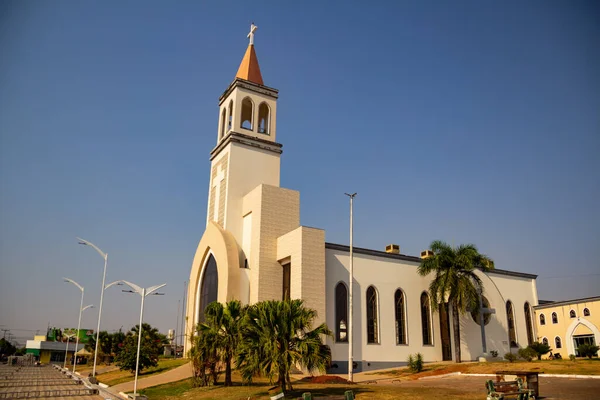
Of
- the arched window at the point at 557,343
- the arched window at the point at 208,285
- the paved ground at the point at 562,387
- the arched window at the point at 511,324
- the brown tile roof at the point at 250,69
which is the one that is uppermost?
the brown tile roof at the point at 250,69

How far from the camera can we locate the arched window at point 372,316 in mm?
38875

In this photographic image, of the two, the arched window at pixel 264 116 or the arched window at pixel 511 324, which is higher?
the arched window at pixel 264 116

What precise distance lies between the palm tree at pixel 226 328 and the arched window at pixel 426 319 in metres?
20.1

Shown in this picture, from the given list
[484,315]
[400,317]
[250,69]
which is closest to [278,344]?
[400,317]

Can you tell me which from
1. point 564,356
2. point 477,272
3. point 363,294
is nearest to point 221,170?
point 363,294

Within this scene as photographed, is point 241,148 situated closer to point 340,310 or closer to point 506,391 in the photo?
point 340,310

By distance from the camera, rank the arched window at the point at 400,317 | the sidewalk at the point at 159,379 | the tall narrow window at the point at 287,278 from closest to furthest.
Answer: the sidewalk at the point at 159,379 → the tall narrow window at the point at 287,278 → the arched window at the point at 400,317

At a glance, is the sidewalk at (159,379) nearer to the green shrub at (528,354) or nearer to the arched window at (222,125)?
the arched window at (222,125)

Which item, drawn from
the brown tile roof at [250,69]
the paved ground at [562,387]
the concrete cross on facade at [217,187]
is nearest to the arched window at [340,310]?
the paved ground at [562,387]

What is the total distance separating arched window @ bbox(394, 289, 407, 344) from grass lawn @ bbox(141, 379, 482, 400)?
52.0 feet

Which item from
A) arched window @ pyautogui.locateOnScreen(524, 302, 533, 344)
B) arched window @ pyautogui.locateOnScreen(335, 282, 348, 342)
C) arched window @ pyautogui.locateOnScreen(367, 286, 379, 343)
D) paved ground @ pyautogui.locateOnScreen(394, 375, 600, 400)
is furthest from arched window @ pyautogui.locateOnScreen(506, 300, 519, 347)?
paved ground @ pyautogui.locateOnScreen(394, 375, 600, 400)

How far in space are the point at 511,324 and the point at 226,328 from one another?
32626 mm

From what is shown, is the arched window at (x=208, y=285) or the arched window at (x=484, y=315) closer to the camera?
the arched window at (x=208, y=285)

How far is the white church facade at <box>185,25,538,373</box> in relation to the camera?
1473 inches
